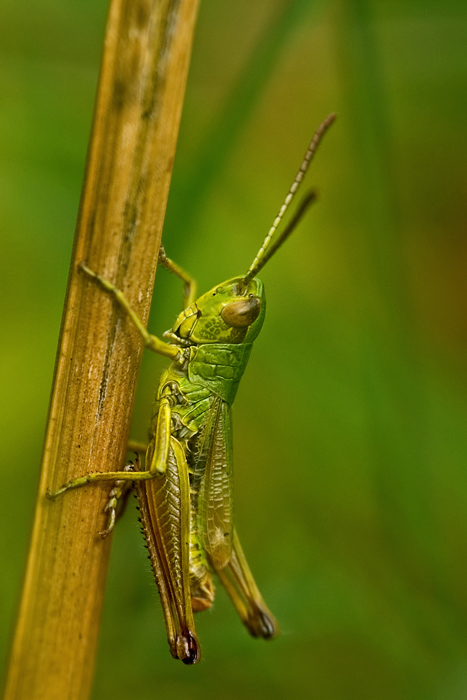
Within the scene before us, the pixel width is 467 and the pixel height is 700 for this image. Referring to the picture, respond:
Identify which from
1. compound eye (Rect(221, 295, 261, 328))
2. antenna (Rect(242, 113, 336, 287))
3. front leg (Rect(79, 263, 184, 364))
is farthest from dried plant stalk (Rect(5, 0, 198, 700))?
compound eye (Rect(221, 295, 261, 328))

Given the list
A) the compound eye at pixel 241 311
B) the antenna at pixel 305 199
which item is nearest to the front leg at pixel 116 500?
the compound eye at pixel 241 311

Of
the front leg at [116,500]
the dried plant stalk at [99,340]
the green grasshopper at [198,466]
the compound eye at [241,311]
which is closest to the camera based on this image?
the dried plant stalk at [99,340]

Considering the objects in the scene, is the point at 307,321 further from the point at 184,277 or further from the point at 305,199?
the point at 305,199

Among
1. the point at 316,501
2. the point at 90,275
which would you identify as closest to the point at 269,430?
the point at 316,501

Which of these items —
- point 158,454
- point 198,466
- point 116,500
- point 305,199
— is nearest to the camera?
point 305,199

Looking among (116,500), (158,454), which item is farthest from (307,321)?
(116,500)

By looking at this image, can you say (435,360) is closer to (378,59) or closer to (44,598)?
(378,59)

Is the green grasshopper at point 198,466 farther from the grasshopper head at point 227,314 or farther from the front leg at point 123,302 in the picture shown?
the front leg at point 123,302
